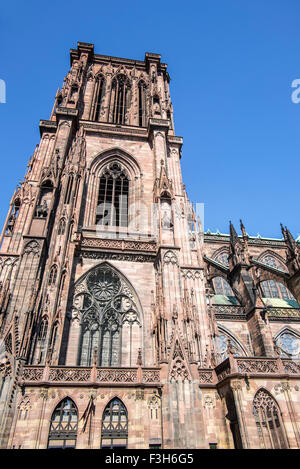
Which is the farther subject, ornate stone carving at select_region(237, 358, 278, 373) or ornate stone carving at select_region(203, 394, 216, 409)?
ornate stone carving at select_region(203, 394, 216, 409)

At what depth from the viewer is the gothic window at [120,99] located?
82.8 ft

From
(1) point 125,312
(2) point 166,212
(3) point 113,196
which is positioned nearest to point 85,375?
(1) point 125,312

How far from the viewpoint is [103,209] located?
1917 cm

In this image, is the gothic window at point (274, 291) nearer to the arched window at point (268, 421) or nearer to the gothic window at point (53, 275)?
the arched window at point (268, 421)

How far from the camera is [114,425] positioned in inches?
428

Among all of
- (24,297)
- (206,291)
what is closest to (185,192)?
(206,291)

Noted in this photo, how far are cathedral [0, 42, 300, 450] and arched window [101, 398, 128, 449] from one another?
34mm

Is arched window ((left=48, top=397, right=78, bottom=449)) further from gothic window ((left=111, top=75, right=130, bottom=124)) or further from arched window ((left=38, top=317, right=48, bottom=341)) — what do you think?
gothic window ((left=111, top=75, right=130, bottom=124))

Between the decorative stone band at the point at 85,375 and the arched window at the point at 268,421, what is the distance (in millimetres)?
3561

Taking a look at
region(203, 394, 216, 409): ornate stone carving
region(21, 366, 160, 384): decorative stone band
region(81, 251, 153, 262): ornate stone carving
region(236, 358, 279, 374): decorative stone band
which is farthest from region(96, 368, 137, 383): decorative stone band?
region(81, 251, 153, 262): ornate stone carving

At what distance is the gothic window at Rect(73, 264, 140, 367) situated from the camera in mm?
13914

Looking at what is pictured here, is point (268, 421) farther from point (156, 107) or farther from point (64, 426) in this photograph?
point (156, 107)

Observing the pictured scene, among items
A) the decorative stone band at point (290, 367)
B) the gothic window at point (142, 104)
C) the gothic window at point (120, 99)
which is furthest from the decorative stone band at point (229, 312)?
the gothic window at point (120, 99)
